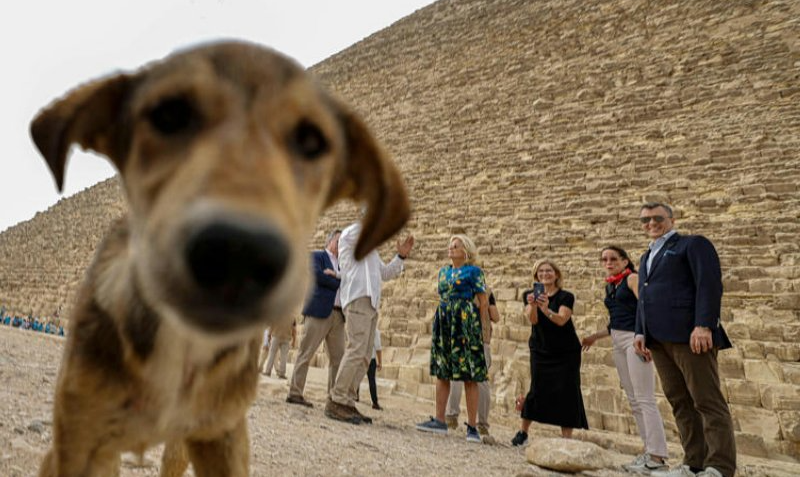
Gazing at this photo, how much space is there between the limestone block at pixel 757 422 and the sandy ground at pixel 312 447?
619mm

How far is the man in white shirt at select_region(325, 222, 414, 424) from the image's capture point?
470 centimetres

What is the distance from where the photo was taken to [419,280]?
12.4 m

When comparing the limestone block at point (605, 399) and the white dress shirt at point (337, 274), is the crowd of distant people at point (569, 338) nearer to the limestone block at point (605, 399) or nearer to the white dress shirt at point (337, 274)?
the white dress shirt at point (337, 274)

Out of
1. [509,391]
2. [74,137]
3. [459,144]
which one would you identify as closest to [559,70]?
[459,144]

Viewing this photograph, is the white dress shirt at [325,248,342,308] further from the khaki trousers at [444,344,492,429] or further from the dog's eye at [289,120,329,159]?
the dog's eye at [289,120,329,159]

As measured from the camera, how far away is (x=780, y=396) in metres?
6.35

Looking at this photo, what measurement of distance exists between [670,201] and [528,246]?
3.38 meters

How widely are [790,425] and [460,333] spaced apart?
15.0 feet

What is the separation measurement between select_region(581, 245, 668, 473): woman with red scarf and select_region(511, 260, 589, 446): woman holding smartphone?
44 centimetres

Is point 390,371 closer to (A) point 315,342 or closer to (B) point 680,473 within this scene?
(A) point 315,342

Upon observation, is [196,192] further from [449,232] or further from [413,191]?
[413,191]

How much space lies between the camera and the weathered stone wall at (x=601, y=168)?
785 cm

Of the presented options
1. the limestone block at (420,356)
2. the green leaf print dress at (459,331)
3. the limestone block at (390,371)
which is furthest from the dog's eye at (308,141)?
the limestone block at (390,371)

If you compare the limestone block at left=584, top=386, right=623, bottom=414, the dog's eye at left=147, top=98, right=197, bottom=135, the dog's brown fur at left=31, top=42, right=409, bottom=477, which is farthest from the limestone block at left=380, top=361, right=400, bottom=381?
the dog's eye at left=147, top=98, right=197, bottom=135
